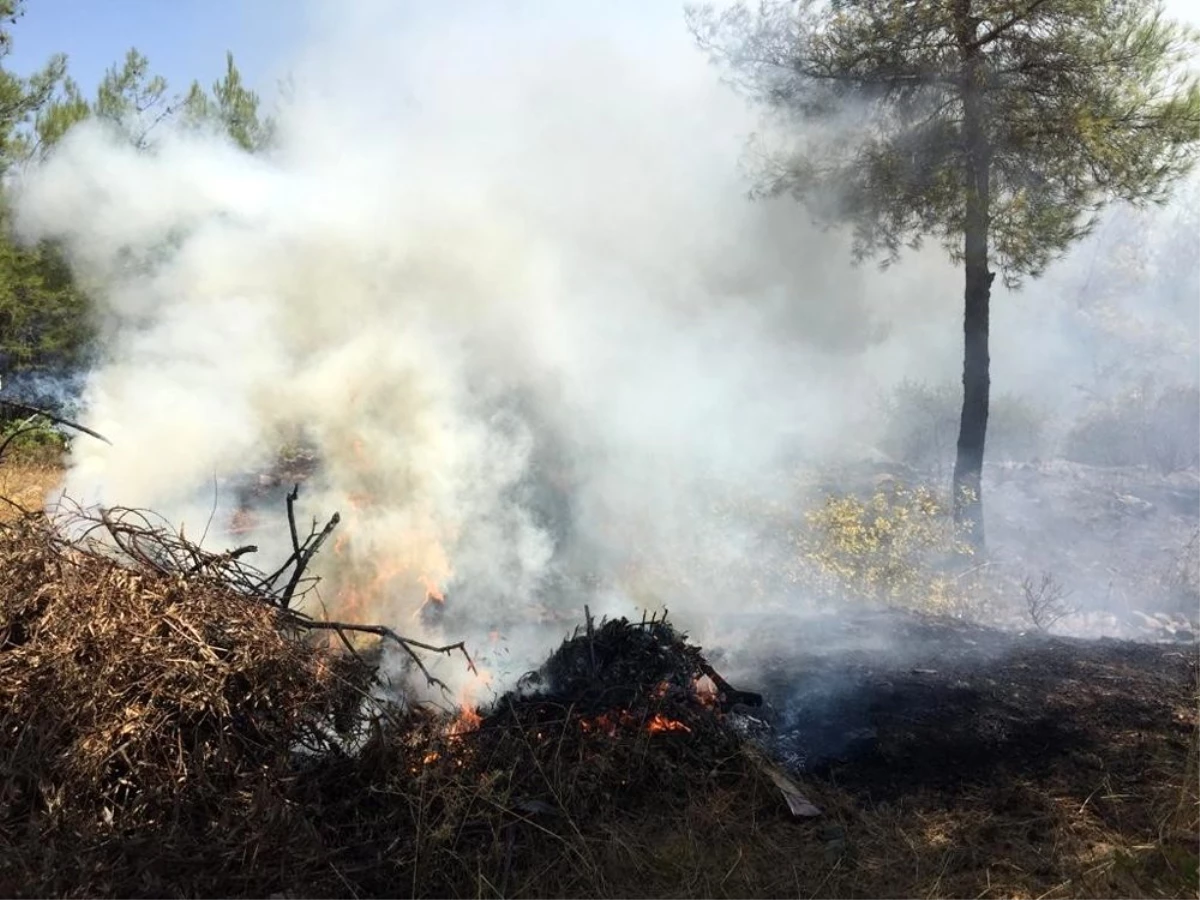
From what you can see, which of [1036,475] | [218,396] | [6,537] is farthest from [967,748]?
[1036,475]

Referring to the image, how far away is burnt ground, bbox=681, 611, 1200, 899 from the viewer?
3443 millimetres

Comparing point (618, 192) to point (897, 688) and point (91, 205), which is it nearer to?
point (91, 205)

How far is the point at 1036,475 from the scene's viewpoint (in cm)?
1298

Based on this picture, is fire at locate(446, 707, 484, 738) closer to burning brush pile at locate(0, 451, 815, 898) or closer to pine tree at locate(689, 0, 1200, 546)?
burning brush pile at locate(0, 451, 815, 898)

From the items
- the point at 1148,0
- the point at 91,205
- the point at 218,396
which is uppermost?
the point at 1148,0

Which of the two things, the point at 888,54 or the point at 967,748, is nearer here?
the point at 967,748

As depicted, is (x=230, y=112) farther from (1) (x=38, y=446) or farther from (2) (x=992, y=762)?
(2) (x=992, y=762)

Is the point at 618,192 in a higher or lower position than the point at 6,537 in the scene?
higher

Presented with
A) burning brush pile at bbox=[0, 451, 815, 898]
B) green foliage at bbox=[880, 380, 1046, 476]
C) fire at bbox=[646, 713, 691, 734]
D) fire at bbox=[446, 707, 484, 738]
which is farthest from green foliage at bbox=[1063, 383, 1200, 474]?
fire at bbox=[446, 707, 484, 738]

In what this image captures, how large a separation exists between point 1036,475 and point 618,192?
785cm

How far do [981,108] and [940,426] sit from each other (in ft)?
20.6

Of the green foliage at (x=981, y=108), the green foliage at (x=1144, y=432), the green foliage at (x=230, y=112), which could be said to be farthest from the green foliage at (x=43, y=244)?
the green foliage at (x=1144, y=432)

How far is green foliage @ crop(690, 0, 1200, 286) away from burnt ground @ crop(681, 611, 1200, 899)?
5125mm

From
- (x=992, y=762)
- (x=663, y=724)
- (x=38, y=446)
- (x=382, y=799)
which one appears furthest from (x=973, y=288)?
(x=38, y=446)
